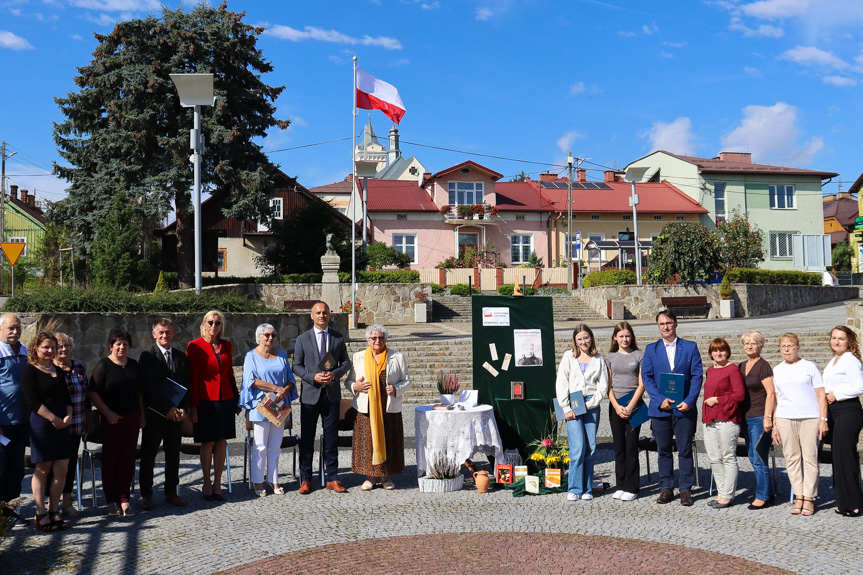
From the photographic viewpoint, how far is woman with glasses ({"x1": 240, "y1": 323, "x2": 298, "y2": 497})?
7.42 meters

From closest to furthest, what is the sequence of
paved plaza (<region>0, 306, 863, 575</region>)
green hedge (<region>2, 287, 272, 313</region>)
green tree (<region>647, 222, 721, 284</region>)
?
1. paved plaza (<region>0, 306, 863, 575</region>)
2. green hedge (<region>2, 287, 272, 313</region>)
3. green tree (<region>647, 222, 721, 284</region>)

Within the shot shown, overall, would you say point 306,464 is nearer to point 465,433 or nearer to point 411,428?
point 465,433

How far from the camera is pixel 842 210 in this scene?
2464 inches

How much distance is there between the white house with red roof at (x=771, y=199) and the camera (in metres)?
44.8

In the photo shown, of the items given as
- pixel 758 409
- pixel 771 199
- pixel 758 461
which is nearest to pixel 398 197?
pixel 771 199

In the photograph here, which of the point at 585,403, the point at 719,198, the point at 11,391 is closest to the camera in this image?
the point at 11,391

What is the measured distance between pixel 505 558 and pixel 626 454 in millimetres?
2233

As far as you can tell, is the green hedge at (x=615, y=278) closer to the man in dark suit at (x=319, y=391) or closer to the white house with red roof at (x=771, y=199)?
the white house with red roof at (x=771, y=199)

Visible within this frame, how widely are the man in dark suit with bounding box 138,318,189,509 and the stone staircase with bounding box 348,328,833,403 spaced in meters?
7.85

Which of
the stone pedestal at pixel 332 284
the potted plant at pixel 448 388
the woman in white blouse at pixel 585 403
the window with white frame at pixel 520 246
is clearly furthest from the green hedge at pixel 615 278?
the woman in white blouse at pixel 585 403

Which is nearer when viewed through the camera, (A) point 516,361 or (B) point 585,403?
(B) point 585,403

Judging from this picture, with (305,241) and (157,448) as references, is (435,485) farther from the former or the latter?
(305,241)

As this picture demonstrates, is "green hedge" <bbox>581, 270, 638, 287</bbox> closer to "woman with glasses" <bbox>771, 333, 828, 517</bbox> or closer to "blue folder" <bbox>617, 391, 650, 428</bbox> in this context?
"blue folder" <bbox>617, 391, 650, 428</bbox>

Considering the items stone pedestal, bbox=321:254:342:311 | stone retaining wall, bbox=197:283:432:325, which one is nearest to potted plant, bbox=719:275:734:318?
stone retaining wall, bbox=197:283:432:325
